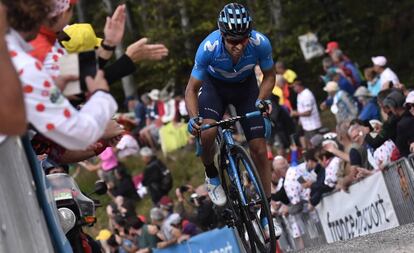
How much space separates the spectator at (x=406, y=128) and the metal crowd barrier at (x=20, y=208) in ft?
26.2

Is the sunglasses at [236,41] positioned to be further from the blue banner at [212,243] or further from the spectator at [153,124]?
the spectator at [153,124]

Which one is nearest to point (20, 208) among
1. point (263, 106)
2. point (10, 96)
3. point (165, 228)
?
point (10, 96)

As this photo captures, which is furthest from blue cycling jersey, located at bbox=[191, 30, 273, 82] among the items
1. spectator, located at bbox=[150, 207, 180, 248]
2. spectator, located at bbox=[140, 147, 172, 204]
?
spectator, located at bbox=[140, 147, 172, 204]

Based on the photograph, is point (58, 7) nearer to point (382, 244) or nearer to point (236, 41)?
point (236, 41)

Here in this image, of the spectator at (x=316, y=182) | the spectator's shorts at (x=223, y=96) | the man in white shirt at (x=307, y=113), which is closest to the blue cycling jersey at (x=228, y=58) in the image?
the spectator's shorts at (x=223, y=96)

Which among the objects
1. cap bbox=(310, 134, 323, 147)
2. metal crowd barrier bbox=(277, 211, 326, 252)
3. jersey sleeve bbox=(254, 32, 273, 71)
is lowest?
metal crowd barrier bbox=(277, 211, 326, 252)

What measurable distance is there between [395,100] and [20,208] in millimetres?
8493

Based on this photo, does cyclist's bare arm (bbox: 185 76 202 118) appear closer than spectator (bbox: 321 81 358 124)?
Yes

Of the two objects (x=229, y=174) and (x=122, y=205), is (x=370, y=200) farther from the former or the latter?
(x=122, y=205)

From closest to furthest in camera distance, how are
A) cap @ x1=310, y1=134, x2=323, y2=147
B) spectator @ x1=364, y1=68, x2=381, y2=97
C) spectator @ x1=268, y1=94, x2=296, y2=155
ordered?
cap @ x1=310, y1=134, x2=323, y2=147
spectator @ x1=364, y1=68, x2=381, y2=97
spectator @ x1=268, y1=94, x2=296, y2=155

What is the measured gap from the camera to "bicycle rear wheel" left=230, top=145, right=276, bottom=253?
31.7 feet

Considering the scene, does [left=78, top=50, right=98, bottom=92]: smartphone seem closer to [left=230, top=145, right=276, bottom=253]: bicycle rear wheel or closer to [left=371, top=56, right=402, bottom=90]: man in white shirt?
[left=230, top=145, right=276, bottom=253]: bicycle rear wheel

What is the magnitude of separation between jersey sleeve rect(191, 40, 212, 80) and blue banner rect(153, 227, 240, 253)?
680cm

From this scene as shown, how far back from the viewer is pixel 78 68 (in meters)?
5.62
